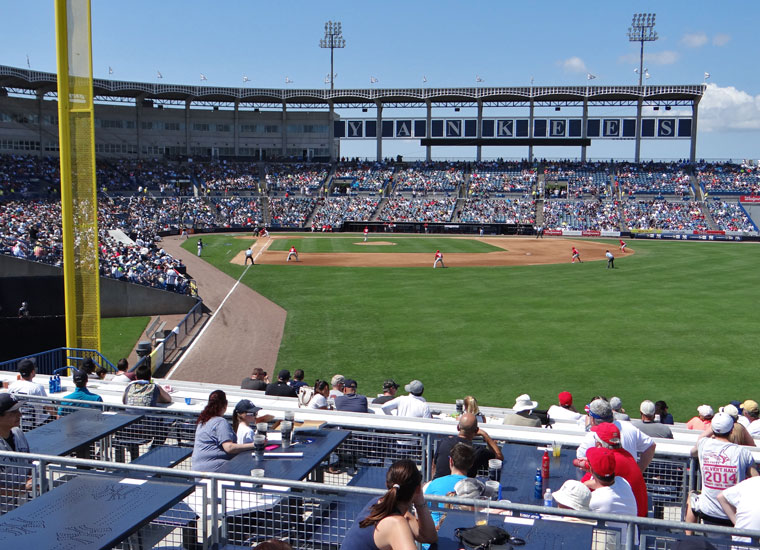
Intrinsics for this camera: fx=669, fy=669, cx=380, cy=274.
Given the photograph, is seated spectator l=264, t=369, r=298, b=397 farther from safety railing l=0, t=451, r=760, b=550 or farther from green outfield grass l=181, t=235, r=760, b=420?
safety railing l=0, t=451, r=760, b=550

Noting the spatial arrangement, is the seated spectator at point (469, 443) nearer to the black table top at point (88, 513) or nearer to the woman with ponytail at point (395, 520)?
the woman with ponytail at point (395, 520)

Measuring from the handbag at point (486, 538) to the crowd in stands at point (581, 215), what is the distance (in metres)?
70.4

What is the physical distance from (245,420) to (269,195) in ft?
247

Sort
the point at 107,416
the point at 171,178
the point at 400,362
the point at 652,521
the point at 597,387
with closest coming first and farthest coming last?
the point at 652,521 → the point at 107,416 → the point at 597,387 → the point at 400,362 → the point at 171,178

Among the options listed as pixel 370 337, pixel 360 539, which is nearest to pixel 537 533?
pixel 360 539

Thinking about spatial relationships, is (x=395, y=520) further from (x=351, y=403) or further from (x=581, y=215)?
(x=581, y=215)

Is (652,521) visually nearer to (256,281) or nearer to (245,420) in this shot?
(245,420)

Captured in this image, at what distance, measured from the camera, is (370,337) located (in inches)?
914

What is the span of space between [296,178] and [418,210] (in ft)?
58.4

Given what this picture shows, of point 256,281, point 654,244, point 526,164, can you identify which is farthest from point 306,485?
point 526,164

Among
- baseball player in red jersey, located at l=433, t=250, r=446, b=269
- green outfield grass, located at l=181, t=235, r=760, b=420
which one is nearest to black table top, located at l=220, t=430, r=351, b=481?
green outfield grass, located at l=181, t=235, r=760, b=420

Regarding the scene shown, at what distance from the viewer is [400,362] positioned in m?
20.0

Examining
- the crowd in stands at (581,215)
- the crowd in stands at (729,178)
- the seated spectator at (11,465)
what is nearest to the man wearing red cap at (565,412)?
the seated spectator at (11,465)

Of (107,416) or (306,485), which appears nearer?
(306,485)
